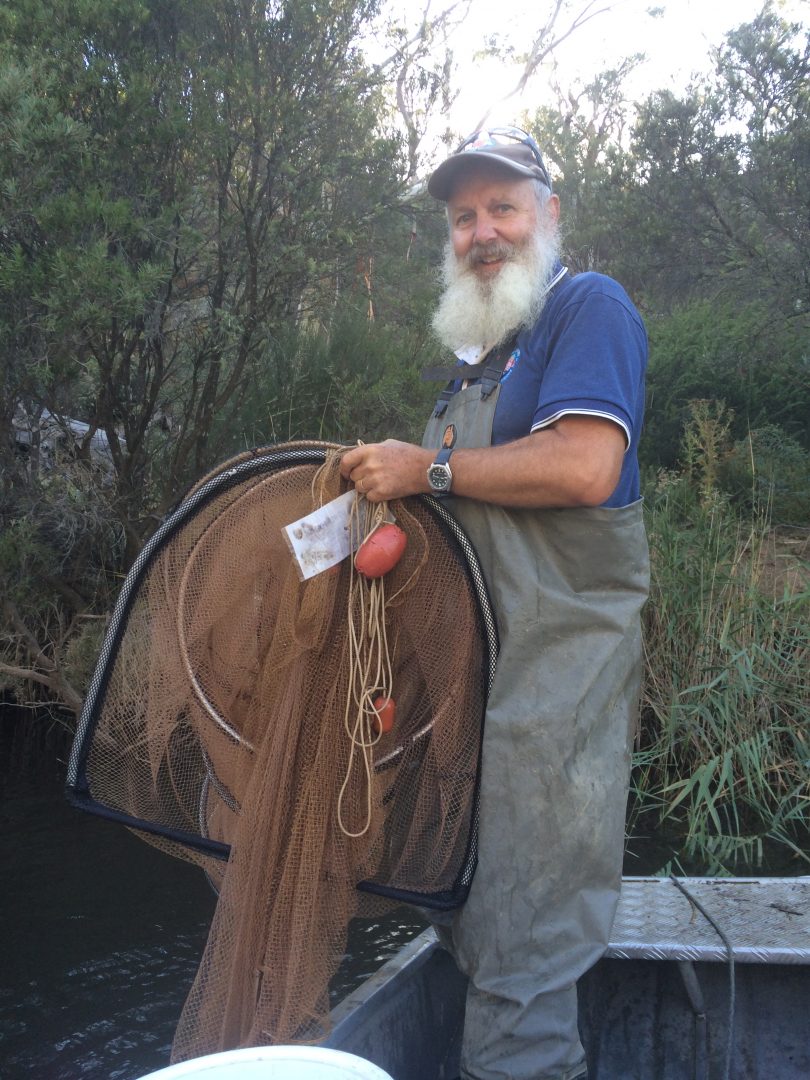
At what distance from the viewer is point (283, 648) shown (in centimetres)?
234

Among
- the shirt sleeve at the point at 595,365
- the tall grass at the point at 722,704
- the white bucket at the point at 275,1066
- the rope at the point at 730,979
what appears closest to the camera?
the white bucket at the point at 275,1066

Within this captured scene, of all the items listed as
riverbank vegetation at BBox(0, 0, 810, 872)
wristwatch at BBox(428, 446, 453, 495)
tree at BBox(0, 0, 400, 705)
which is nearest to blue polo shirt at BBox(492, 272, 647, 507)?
wristwatch at BBox(428, 446, 453, 495)

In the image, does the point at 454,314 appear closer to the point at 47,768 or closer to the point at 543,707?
the point at 543,707

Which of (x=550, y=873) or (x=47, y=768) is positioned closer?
(x=550, y=873)

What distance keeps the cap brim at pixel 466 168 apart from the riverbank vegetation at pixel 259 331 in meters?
3.16

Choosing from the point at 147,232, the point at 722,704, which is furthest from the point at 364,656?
the point at 147,232

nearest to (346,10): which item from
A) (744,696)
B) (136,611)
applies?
(744,696)

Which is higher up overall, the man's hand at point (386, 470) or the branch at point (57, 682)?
the man's hand at point (386, 470)

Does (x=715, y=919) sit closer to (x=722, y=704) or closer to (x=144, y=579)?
(x=144, y=579)

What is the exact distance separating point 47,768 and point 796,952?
4.72 m

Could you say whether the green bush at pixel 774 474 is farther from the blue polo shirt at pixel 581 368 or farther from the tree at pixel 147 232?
the blue polo shirt at pixel 581 368

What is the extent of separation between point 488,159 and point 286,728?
1.37 m

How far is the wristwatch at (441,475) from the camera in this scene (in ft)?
7.43

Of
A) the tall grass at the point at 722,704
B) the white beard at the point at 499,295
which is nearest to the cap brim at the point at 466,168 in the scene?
the white beard at the point at 499,295
